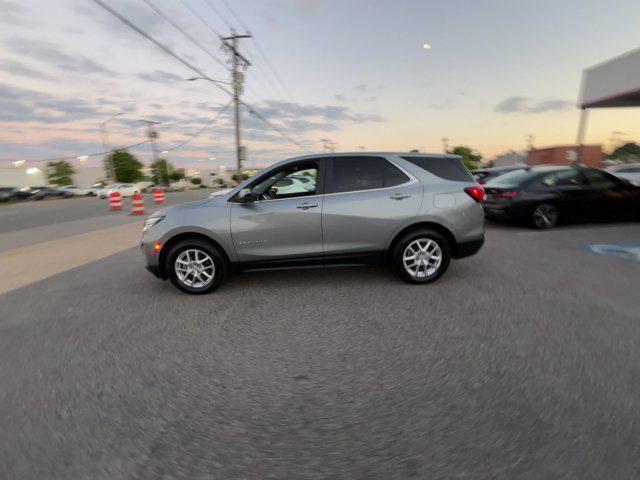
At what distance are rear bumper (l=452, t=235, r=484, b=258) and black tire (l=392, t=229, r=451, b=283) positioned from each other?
0.14 meters

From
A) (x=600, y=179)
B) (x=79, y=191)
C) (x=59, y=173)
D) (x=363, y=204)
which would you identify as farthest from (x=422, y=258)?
(x=59, y=173)

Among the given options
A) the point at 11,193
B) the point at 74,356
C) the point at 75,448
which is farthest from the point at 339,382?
the point at 11,193

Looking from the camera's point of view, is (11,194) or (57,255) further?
(11,194)

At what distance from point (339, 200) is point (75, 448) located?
3558mm

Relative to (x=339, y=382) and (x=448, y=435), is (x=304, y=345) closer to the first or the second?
(x=339, y=382)

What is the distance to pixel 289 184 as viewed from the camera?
490 cm

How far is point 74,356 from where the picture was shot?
3.22 m

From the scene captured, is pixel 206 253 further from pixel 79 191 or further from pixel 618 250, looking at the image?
pixel 79 191

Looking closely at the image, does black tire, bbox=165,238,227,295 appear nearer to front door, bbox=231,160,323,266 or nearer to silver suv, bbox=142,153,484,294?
silver suv, bbox=142,153,484,294

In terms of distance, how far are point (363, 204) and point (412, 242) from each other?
843 millimetres

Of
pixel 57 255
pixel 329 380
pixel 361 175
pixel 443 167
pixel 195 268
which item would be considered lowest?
pixel 57 255

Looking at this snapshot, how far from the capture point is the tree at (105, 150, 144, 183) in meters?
94.7

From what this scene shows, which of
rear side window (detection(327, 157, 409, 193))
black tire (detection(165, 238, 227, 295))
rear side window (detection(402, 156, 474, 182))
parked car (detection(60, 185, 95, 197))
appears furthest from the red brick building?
parked car (detection(60, 185, 95, 197))

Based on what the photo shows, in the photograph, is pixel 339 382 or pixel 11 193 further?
pixel 11 193
